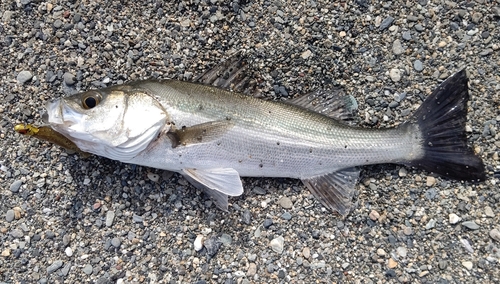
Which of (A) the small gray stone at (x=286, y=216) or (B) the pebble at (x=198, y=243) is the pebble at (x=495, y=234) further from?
(B) the pebble at (x=198, y=243)

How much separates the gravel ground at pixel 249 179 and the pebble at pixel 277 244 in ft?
0.05

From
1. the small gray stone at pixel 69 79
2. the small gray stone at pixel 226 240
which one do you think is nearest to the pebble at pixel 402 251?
the small gray stone at pixel 226 240

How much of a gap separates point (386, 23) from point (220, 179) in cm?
184

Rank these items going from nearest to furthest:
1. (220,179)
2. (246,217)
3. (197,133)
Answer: (197,133), (220,179), (246,217)

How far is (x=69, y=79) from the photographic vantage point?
130 inches

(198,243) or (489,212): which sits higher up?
(489,212)

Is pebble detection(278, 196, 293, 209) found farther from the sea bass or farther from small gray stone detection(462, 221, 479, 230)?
small gray stone detection(462, 221, 479, 230)

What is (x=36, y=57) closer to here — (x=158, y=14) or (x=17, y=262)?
(x=158, y=14)

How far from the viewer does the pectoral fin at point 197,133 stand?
292 centimetres

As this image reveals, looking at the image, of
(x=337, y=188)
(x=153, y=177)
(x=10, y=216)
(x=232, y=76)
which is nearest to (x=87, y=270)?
(x=10, y=216)

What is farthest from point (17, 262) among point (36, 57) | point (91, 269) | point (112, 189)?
point (36, 57)

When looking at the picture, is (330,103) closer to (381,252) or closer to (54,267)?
(381,252)

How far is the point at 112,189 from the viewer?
3.29 meters

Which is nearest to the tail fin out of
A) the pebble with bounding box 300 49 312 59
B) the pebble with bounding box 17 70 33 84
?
the pebble with bounding box 300 49 312 59
